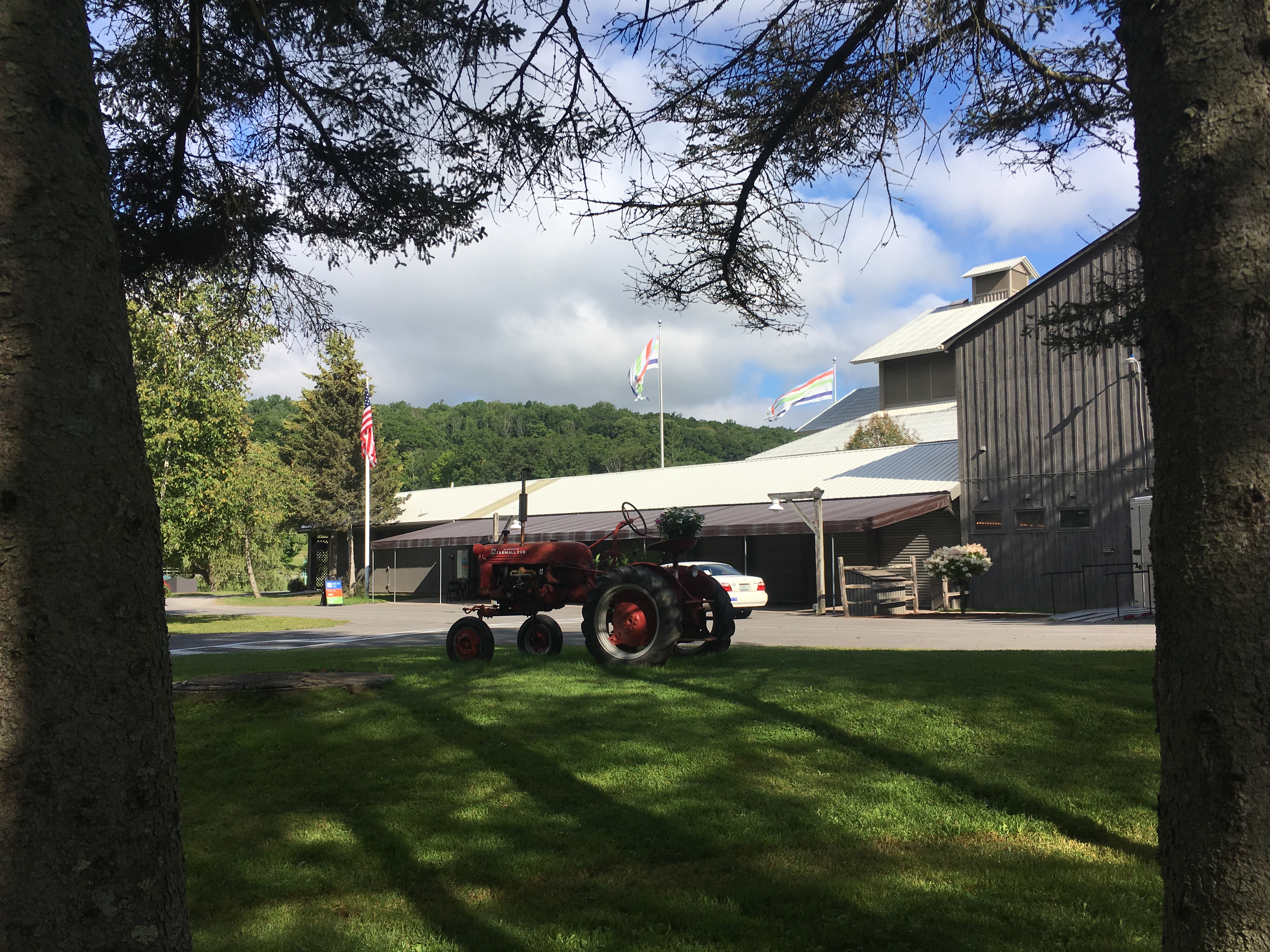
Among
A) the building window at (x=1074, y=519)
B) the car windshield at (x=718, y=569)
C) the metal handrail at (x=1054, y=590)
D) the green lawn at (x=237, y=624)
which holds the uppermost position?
the building window at (x=1074, y=519)

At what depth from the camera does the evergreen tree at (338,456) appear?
1907 inches

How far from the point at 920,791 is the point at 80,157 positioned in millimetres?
4764

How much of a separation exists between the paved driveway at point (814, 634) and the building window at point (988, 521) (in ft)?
13.5

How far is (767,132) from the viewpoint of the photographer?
6.08 m

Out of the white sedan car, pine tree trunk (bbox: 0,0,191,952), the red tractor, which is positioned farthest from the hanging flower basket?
pine tree trunk (bbox: 0,0,191,952)

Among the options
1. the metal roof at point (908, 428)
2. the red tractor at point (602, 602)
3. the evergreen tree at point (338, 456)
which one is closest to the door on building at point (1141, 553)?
the metal roof at point (908, 428)

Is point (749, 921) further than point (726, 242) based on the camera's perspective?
No

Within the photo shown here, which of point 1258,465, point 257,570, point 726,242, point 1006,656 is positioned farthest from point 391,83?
point 257,570

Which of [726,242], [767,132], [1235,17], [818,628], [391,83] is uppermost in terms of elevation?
[391,83]

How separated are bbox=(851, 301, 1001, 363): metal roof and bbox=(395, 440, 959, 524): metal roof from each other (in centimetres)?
623

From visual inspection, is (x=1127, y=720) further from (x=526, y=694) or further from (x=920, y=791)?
(x=526, y=694)

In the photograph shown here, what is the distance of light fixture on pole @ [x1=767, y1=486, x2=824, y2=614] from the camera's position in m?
25.4

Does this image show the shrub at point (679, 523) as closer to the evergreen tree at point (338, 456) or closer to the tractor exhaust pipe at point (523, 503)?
the tractor exhaust pipe at point (523, 503)

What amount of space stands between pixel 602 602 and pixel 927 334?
33.7 meters
